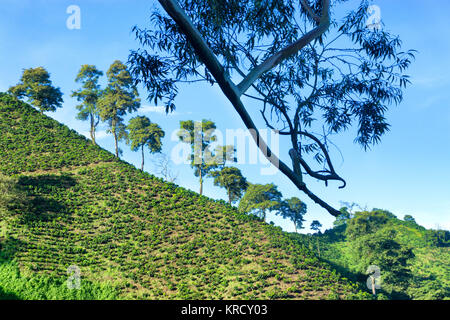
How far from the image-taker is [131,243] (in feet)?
53.4

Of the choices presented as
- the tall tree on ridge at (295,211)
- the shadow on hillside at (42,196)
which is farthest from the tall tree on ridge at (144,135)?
the tall tree on ridge at (295,211)

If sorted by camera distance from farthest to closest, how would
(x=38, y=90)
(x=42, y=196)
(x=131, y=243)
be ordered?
(x=38, y=90)
(x=42, y=196)
(x=131, y=243)

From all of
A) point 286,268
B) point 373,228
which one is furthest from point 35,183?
point 373,228

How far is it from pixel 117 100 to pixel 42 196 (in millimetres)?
12494

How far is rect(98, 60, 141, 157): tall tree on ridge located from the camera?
94.6 feet

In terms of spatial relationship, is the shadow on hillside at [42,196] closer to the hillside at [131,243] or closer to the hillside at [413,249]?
the hillside at [131,243]

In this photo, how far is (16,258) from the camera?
12.8 metres

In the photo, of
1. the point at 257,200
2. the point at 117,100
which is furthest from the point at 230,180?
the point at 117,100

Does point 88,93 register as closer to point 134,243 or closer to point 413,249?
point 134,243

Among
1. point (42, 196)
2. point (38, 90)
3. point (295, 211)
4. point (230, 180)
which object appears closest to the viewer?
point (42, 196)

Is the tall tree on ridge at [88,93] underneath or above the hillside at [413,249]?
above

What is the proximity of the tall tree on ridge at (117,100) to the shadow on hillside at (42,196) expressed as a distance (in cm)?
799

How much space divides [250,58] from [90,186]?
20.3 metres

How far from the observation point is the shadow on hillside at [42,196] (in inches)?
668
